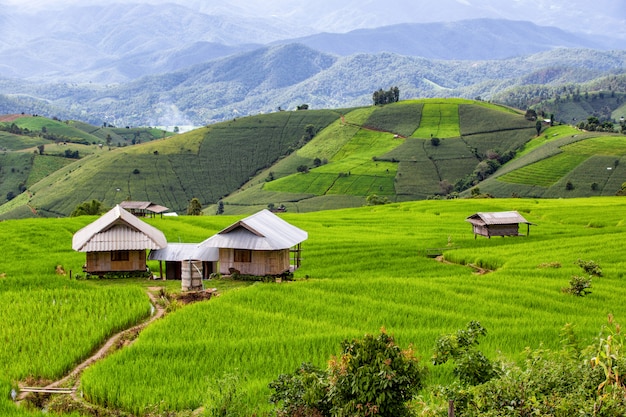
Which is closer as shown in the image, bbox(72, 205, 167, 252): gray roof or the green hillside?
bbox(72, 205, 167, 252): gray roof

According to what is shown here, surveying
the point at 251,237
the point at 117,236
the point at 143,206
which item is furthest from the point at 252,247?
the point at 143,206

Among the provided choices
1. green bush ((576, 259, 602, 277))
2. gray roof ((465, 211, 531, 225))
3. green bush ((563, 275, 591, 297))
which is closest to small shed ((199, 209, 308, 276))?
green bush ((563, 275, 591, 297))

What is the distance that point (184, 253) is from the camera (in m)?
37.2

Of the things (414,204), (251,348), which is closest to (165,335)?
(251,348)

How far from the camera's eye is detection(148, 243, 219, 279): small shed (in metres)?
35.8

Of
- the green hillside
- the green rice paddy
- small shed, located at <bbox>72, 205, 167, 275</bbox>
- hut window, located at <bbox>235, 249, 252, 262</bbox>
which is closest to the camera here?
the green rice paddy

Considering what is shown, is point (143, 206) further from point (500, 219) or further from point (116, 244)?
point (500, 219)

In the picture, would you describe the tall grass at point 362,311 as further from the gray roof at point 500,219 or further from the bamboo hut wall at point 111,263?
the bamboo hut wall at point 111,263

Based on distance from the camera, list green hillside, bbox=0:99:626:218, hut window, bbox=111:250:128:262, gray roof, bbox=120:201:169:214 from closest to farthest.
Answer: hut window, bbox=111:250:128:262
gray roof, bbox=120:201:169:214
green hillside, bbox=0:99:626:218

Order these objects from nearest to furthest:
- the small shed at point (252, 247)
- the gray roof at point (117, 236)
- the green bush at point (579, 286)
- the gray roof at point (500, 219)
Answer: the green bush at point (579, 286) → the small shed at point (252, 247) → the gray roof at point (117, 236) → the gray roof at point (500, 219)

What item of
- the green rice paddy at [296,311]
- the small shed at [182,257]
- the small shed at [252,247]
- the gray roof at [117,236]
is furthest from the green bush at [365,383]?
the gray roof at [117,236]

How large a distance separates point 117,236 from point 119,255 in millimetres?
1404

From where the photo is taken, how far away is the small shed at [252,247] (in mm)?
33750

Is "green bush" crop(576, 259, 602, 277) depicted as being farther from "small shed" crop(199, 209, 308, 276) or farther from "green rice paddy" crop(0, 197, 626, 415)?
"small shed" crop(199, 209, 308, 276)
